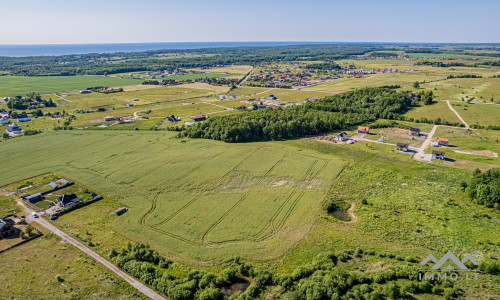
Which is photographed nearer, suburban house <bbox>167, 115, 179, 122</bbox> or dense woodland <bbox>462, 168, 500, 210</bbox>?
dense woodland <bbox>462, 168, 500, 210</bbox>

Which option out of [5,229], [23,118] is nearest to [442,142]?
[5,229]

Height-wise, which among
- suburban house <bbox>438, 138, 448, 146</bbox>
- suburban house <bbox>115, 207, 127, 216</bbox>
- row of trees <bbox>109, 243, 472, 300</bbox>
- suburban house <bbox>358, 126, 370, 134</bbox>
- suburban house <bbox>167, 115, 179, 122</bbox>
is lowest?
row of trees <bbox>109, 243, 472, 300</bbox>

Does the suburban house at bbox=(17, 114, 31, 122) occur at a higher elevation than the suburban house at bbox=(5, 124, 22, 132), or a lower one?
higher

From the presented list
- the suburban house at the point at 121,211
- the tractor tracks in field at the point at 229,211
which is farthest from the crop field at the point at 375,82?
the suburban house at the point at 121,211

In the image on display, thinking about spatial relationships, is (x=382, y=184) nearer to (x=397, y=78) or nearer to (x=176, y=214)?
(x=176, y=214)

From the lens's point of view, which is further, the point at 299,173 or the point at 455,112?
the point at 455,112

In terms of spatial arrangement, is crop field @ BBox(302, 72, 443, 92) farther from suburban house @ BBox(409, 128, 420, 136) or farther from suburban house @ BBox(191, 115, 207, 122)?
suburban house @ BBox(191, 115, 207, 122)

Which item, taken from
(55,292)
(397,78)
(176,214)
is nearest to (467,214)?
(176,214)

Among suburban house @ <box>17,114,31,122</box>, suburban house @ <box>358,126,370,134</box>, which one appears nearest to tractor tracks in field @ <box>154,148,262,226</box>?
suburban house @ <box>358,126,370,134</box>
